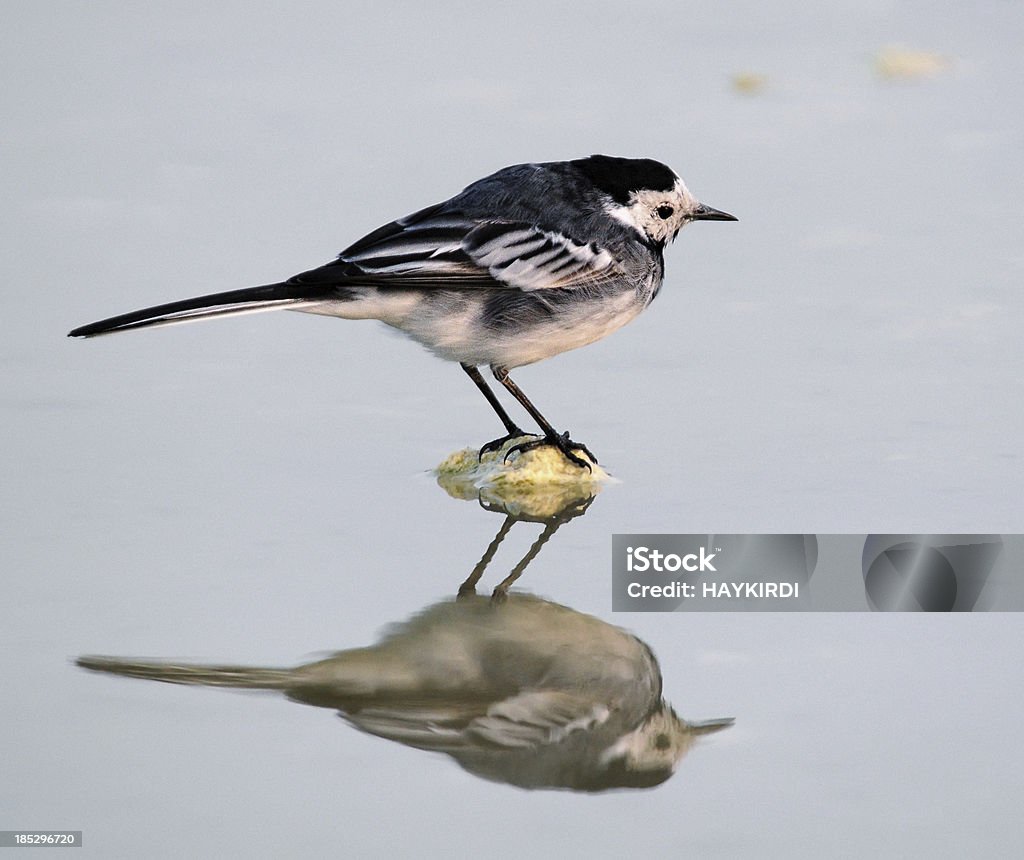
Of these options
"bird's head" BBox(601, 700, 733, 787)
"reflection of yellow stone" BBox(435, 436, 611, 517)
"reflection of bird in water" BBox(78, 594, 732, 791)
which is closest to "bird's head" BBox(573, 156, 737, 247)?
"reflection of yellow stone" BBox(435, 436, 611, 517)

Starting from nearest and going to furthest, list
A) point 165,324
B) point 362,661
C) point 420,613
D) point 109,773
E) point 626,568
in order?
point 109,773 → point 362,661 → point 420,613 → point 626,568 → point 165,324

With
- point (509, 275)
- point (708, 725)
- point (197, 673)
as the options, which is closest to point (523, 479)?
point (509, 275)

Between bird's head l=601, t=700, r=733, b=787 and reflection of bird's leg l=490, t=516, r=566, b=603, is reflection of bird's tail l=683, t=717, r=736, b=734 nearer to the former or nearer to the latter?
bird's head l=601, t=700, r=733, b=787

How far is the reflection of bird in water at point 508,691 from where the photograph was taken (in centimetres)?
520

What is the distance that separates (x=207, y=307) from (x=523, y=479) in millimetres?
1725

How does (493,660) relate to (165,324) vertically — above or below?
below

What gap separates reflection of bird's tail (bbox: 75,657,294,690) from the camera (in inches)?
219

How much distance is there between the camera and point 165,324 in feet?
24.2

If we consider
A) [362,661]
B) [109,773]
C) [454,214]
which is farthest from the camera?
[454,214]

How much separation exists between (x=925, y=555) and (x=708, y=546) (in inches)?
35.6

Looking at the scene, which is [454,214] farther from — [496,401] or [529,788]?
[529,788]

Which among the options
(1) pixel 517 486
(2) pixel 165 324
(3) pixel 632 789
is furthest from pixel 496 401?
(3) pixel 632 789

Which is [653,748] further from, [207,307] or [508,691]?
[207,307]

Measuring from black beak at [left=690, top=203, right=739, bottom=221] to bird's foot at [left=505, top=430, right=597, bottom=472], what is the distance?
5.02 ft
